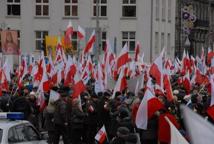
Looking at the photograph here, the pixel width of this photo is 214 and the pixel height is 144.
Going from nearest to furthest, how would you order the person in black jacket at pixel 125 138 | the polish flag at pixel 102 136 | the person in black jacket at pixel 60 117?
the person in black jacket at pixel 125 138 → the polish flag at pixel 102 136 → the person in black jacket at pixel 60 117

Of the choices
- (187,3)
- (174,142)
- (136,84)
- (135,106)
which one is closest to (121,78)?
(136,84)

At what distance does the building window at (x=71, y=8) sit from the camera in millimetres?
62969

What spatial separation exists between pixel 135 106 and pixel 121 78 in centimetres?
411

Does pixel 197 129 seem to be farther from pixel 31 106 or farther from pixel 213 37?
pixel 213 37

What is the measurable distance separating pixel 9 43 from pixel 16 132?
887 inches

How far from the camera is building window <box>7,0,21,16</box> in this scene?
6319 cm

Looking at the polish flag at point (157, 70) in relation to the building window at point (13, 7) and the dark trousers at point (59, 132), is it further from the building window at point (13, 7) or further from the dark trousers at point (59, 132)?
the building window at point (13, 7)

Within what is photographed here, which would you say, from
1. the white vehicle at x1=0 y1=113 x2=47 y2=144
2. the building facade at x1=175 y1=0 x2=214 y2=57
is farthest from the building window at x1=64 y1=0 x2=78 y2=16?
the white vehicle at x1=0 y1=113 x2=47 y2=144

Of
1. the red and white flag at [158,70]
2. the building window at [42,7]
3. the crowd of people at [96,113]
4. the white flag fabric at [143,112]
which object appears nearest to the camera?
the white flag fabric at [143,112]

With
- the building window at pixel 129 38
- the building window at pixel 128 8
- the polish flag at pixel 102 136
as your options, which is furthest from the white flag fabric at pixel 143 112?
the building window at pixel 128 8

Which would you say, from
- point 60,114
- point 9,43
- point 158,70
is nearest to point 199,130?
point 158,70

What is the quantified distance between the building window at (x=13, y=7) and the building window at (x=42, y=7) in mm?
1496

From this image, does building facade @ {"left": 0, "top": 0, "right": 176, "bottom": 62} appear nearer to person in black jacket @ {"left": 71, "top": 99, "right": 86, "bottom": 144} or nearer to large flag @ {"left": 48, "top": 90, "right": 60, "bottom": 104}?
person in black jacket @ {"left": 71, "top": 99, "right": 86, "bottom": 144}

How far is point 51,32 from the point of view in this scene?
62.5m
